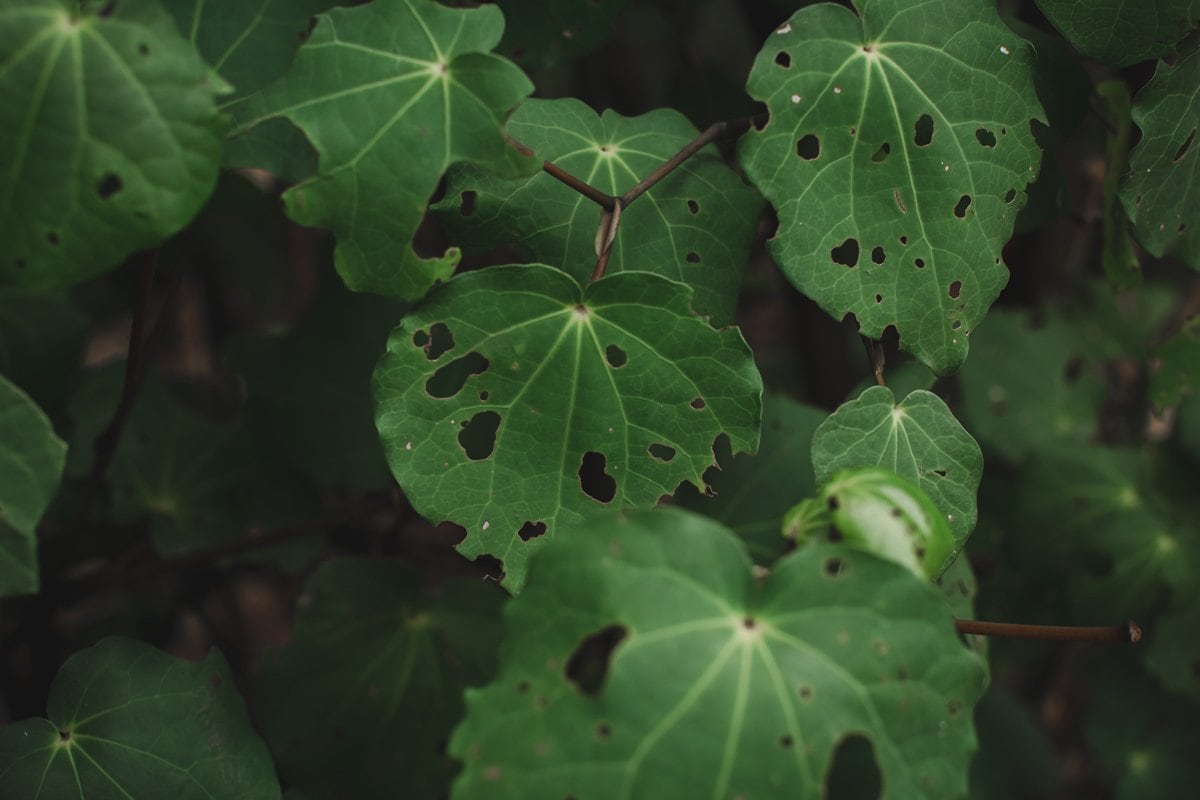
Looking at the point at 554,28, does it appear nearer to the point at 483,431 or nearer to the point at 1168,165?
the point at 483,431

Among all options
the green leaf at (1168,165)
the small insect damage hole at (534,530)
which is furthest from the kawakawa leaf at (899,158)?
the small insect damage hole at (534,530)

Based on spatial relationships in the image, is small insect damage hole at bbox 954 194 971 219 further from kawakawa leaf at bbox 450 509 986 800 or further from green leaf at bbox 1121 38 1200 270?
kawakawa leaf at bbox 450 509 986 800

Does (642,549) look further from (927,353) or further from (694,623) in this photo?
(927,353)

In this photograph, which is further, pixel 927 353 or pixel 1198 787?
pixel 1198 787

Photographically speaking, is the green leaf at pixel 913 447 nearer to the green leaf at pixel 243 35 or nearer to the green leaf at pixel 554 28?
the green leaf at pixel 554 28

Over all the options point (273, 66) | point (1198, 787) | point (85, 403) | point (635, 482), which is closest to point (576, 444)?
point (635, 482)
